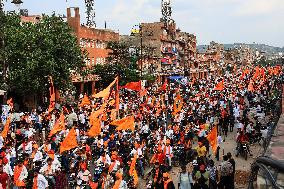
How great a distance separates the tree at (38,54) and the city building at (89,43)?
36.0 feet

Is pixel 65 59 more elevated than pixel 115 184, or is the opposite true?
pixel 65 59

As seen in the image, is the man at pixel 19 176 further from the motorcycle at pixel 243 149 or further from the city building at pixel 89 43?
the city building at pixel 89 43

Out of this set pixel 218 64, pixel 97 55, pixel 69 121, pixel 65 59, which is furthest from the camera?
pixel 218 64

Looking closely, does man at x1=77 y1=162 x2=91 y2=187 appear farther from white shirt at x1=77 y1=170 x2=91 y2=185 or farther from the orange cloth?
the orange cloth

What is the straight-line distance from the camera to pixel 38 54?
1196 inches

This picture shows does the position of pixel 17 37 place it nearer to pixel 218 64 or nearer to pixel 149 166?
pixel 149 166

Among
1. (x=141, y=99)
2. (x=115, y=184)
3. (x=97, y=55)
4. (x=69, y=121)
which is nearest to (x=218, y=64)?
(x=97, y=55)

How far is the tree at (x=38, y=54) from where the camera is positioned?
98.8 feet

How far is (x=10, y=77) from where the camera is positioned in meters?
30.3

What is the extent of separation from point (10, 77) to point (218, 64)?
12452 cm

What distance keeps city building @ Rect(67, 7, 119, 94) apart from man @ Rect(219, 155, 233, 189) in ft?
110

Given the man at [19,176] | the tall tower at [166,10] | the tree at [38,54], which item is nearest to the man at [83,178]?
the man at [19,176]

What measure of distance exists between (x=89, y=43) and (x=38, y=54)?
68.3 ft

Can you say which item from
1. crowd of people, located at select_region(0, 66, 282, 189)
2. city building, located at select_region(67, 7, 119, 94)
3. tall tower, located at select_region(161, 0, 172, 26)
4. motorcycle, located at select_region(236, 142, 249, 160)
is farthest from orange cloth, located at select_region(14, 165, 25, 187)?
tall tower, located at select_region(161, 0, 172, 26)
